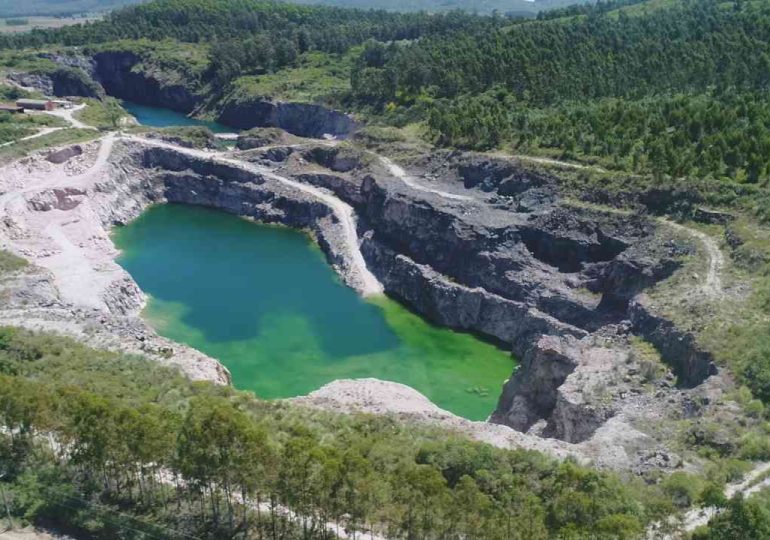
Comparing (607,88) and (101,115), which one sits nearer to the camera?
(607,88)

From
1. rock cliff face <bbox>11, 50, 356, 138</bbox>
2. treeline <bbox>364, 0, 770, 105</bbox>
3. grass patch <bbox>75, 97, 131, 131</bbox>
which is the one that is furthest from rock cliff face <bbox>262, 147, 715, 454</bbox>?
grass patch <bbox>75, 97, 131, 131</bbox>

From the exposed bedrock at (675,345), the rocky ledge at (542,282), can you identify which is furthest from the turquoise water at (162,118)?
the exposed bedrock at (675,345)

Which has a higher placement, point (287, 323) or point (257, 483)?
point (257, 483)

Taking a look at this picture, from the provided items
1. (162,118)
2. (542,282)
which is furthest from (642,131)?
(162,118)

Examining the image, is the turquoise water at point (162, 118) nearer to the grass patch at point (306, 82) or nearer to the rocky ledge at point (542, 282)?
the grass patch at point (306, 82)

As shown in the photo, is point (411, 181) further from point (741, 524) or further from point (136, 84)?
point (136, 84)

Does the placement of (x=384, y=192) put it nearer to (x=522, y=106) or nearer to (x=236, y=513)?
(x=522, y=106)

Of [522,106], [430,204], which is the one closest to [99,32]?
[522,106]
